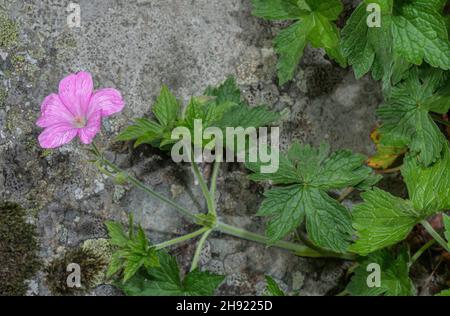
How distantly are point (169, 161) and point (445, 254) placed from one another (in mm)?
1050

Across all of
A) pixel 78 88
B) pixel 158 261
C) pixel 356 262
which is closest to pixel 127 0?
pixel 78 88

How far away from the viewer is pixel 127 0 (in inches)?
81.1

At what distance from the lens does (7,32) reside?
1.97 meters

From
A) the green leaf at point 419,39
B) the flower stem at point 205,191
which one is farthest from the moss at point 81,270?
the green leaf at point 419,39

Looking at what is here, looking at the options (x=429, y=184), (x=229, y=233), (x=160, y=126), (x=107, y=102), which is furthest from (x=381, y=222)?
(x=107, y=102)

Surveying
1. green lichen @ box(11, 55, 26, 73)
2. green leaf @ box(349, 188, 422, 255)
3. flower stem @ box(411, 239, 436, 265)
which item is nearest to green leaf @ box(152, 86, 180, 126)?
green lichen @ box(11, 55, 26, 73)

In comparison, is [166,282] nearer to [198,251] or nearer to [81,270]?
[198,251]

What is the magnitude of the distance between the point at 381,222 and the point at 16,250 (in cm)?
114

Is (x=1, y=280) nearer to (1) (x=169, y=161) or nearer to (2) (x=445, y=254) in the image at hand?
(1) (x=169, y=161)

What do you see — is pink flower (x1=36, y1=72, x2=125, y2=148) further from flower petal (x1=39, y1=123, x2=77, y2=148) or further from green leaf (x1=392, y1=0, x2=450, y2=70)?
green leaf (x1=392, y1=0, x2=450, y2=70)

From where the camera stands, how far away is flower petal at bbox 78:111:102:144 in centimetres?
167

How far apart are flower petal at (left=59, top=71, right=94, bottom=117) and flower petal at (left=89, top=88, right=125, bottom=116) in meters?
0.03

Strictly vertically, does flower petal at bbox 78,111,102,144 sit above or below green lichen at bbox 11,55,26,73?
below

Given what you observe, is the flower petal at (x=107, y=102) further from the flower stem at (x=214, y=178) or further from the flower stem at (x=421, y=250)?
the flower stem at (x=421, y=250)
